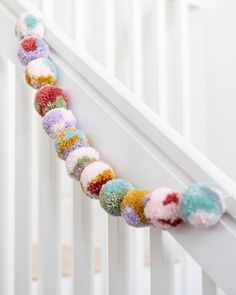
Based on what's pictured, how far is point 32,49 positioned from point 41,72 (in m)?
0.06

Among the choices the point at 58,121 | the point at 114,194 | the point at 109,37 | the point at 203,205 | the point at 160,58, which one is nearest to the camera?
the point at 203,205

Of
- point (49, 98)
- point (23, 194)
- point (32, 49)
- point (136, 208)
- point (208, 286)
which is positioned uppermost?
point (32, 49)

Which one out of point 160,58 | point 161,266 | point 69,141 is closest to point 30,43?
point 69,141

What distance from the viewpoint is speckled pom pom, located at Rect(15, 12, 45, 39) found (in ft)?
2.63

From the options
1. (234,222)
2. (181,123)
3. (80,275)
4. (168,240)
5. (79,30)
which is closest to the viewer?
(234,222)

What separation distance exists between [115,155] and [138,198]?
108mm

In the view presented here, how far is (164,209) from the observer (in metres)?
0.54

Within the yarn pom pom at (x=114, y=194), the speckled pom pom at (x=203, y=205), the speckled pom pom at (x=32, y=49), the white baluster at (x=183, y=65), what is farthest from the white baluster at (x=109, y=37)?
the speckled pom pom at (x=203, y=205)

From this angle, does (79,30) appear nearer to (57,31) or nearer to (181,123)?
(57,31)

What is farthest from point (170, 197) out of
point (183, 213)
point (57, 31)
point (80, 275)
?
point (57, 31)

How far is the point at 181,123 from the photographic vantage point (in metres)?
1.31

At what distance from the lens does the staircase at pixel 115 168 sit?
0.54 m

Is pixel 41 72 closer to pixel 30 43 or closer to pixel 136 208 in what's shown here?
pixel 30 43

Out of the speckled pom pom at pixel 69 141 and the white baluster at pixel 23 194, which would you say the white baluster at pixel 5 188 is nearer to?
the white baluster at pixel 23 194
